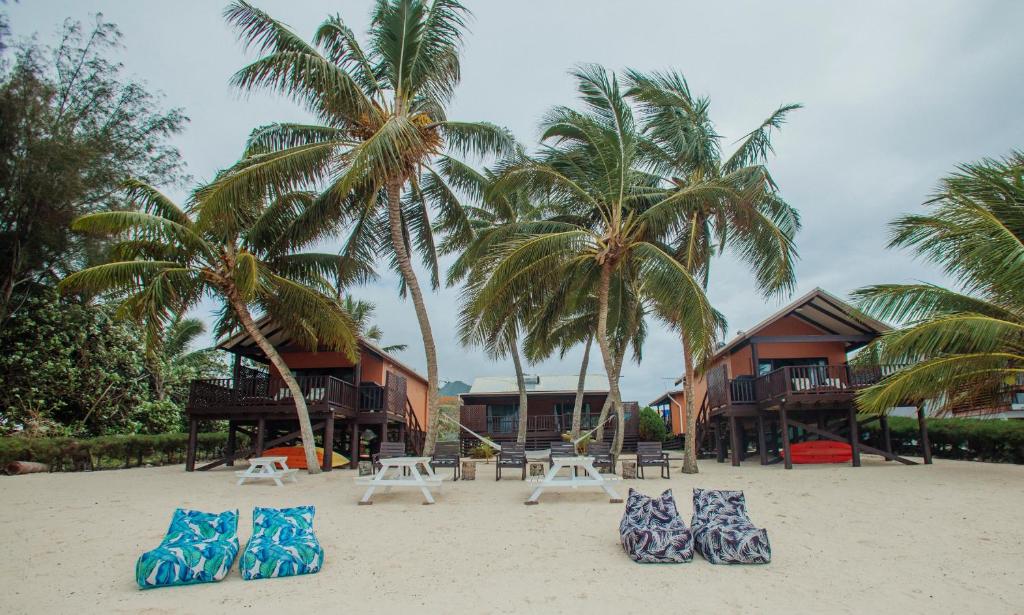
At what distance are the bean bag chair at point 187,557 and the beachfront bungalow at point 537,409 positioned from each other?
19.2m

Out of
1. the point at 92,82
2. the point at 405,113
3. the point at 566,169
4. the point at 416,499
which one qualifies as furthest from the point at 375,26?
the point at 92,82

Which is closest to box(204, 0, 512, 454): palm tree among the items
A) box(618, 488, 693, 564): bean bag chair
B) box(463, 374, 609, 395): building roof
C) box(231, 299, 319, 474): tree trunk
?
box(231, 299, 319, 474): tree trunk

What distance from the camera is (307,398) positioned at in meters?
16.4

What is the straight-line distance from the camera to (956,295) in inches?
415

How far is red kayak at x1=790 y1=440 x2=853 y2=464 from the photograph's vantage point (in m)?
15.4

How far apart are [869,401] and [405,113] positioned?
10.8 m

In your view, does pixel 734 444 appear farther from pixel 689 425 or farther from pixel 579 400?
pixel 579 400

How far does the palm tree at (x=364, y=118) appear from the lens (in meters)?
11.7

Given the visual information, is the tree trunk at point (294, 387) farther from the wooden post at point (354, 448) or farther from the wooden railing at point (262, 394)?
the wooden post at point (354, 448)

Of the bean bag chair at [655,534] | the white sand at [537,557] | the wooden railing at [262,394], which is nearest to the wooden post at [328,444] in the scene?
the wooden railing at [262,394]

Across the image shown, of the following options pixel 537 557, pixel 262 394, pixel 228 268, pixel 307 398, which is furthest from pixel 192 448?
pixel 537 557

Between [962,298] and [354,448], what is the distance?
15.4 meters

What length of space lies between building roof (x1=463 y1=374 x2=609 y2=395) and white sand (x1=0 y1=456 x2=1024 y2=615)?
54.6ft

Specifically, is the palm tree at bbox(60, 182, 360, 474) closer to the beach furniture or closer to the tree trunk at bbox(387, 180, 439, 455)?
the tree trunk at bbox(387, 180, 439, 455)
